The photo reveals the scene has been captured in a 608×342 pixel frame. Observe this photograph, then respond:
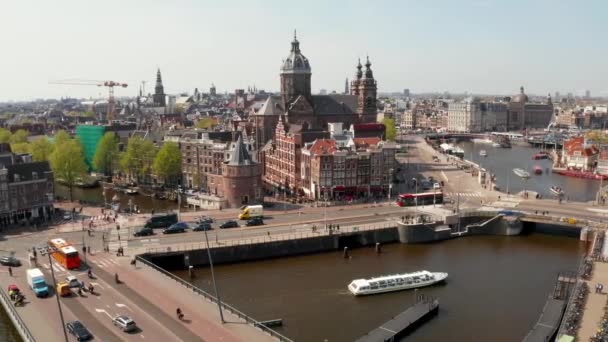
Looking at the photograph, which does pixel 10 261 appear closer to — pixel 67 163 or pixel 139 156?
pixel 67 163

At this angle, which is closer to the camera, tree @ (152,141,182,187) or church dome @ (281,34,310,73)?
tree @ (152,141,182,187)

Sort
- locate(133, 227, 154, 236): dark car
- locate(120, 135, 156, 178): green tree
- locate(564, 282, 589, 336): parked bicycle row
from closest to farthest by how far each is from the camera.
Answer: locate(564, 282, 589, 336): parked bicycle row → locate(133, 227, 154, 236): dark car → locate(120, 135, 156, 178): green tree

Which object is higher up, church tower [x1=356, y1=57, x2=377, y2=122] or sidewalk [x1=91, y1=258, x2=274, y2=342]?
church tower [x1=356, y1=57, x2=377, y2=122]

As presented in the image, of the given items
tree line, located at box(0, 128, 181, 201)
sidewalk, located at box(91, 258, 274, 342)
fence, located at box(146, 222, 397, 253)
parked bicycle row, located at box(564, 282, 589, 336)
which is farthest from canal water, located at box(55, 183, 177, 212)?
parked bicycle row, located at box(564, 282, 589, 336)

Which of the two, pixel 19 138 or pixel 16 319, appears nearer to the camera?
pixel 16 319

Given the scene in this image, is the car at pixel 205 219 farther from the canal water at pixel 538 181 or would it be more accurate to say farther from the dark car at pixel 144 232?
the canal water at pixel 538 181

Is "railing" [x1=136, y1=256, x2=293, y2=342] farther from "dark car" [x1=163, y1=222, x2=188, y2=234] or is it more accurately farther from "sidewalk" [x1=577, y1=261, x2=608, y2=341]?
"sidewalk" [x1=577, y1=261, x2=608, y2=341]

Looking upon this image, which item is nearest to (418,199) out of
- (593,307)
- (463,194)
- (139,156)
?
(463,194)
